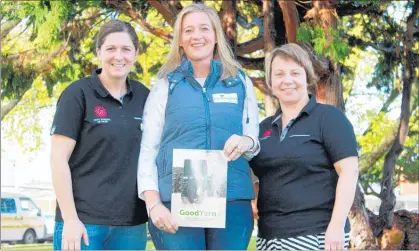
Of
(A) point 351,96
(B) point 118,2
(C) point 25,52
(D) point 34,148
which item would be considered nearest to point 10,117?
(D) point 34,148

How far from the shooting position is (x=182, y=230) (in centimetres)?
306

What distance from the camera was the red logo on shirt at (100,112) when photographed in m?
3.34

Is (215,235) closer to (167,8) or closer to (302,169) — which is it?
(302,169)

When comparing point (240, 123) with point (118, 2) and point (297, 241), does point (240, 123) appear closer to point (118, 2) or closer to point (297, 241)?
point (297, 241)

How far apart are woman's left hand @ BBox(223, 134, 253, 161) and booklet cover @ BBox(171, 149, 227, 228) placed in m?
0.08

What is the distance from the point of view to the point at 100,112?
11.0 ft

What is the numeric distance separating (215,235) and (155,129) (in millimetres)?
602

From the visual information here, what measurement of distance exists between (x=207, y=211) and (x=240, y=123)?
1.63 feet

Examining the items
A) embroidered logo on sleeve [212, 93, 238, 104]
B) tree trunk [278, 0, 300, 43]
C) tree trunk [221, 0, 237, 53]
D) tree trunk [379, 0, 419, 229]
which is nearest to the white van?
tree trunk [379, 0, 419, 229]

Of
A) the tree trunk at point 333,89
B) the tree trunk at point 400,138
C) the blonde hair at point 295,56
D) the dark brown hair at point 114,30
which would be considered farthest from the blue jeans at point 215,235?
the tree trunk at point 400,138

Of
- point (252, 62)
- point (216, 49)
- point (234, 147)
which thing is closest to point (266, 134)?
point (234, 147)

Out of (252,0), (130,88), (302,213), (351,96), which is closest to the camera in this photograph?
(302,213)

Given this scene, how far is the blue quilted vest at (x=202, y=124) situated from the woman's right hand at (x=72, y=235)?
460mm

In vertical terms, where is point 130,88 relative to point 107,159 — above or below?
above
